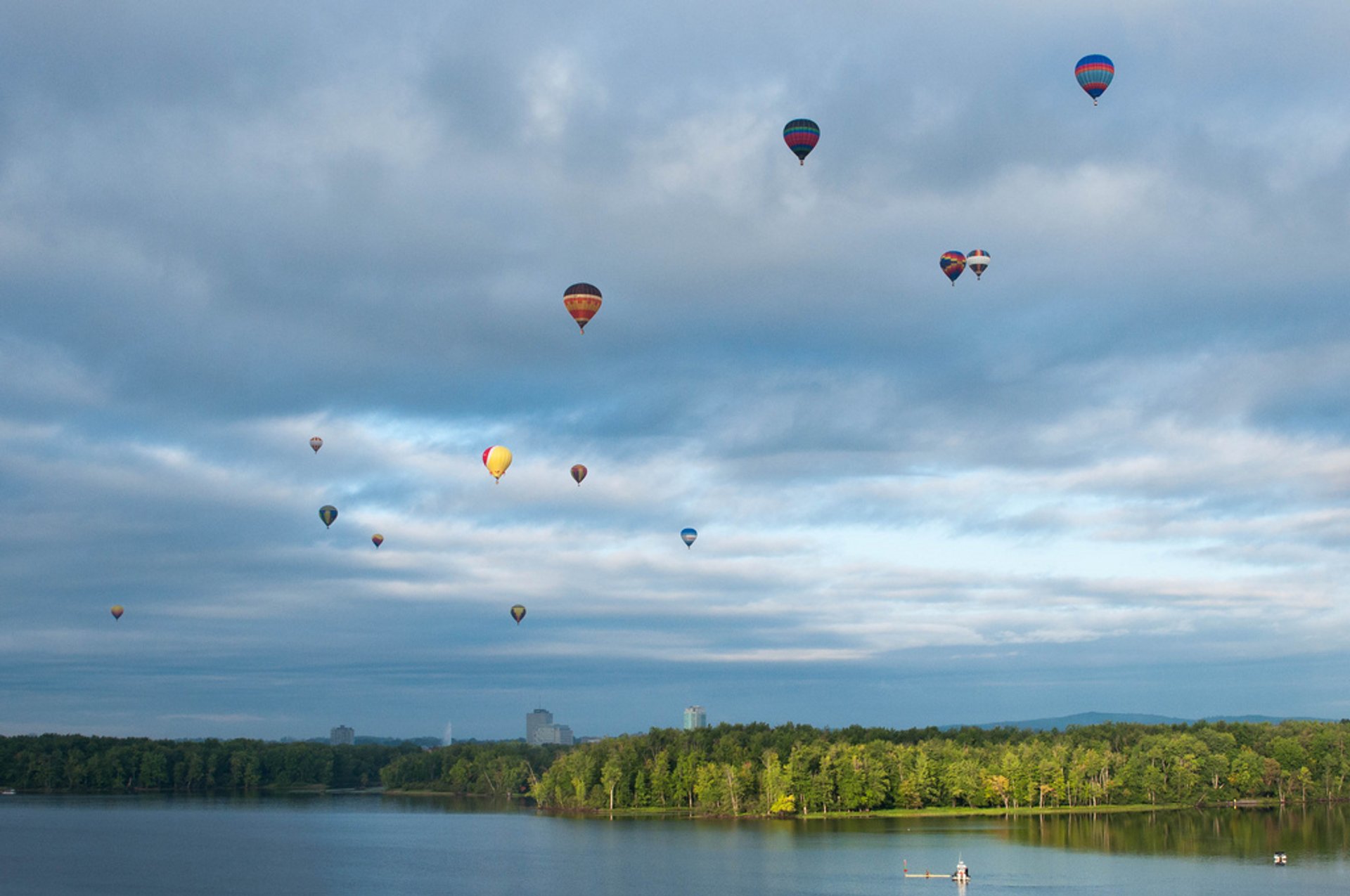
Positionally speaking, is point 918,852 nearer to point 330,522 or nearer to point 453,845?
point 453,845

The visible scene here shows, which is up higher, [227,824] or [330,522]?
[330,522]

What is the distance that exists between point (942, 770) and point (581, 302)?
83.6m

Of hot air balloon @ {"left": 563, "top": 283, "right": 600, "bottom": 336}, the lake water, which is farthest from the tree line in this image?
hot air balloon @ {"left": 563, "top": 283, "right": 600, "bottom": 336}

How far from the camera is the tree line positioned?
14012 centimetres

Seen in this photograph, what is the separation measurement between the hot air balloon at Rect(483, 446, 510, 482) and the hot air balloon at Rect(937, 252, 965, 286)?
34.0m

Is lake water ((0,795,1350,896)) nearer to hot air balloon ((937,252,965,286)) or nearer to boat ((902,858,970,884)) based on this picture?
boat ((902,858,970,884))

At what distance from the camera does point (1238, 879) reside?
76812mm

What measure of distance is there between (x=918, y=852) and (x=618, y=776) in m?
63.0

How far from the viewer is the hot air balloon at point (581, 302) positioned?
81875mm

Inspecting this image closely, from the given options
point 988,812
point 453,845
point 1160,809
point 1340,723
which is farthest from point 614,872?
point 1340,723

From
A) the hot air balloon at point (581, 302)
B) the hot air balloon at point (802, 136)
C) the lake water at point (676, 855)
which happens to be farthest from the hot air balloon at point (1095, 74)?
the lake water at point (676, 855)

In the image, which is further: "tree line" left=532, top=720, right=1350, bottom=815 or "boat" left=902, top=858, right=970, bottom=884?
"tree line" left=532, top=720, right=1350, bottom=815

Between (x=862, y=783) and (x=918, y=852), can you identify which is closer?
(x=918, y=852)

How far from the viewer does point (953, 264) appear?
91875 millimetres
